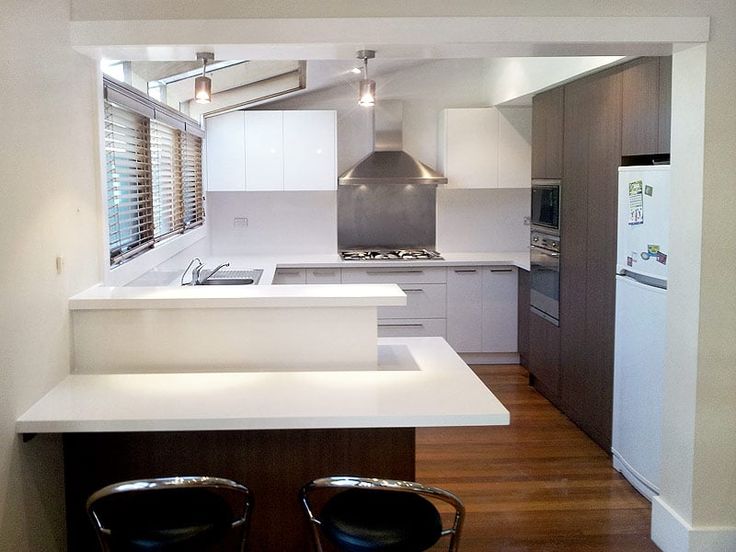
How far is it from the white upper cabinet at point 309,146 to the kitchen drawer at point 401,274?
2.52 ft

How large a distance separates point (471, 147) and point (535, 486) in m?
3.46

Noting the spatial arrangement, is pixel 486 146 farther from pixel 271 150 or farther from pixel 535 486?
pixel 535 486

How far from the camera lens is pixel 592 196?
181 inches

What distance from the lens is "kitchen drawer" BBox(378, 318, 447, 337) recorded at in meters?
6.62

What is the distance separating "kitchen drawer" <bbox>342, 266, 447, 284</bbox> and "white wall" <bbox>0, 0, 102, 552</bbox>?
359cm

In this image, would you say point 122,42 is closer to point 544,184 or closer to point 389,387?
point 389,387

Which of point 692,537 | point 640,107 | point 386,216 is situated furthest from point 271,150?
point 692,537

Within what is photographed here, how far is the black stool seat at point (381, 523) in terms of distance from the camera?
228 centimetres

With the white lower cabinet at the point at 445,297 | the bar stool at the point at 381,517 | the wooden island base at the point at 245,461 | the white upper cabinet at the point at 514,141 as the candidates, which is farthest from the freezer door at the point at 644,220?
the white upper cabinet at the point at 514,141

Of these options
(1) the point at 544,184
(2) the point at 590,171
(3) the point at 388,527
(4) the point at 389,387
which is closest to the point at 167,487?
(3) the point at 388,527

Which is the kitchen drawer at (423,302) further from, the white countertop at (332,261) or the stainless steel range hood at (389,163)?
the stainless steel range hood at (389,163)

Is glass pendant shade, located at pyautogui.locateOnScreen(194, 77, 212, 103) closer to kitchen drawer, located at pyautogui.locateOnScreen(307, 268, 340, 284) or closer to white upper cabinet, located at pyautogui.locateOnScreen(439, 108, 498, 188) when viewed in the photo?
kitchen drawer, located at pyautogui.locateOnScreen(307, 268, 340, 284)

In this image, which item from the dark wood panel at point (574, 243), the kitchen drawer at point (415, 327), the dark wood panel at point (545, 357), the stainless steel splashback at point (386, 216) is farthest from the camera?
the stainless steel splashback at point (386, 216)

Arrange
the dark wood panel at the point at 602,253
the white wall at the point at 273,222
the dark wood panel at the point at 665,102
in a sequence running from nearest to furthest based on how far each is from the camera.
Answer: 1. the dark wood panel at the point at 665,102
2. the dark wood panel at the point at 602,253
3. the white wall at the point at 273,222
